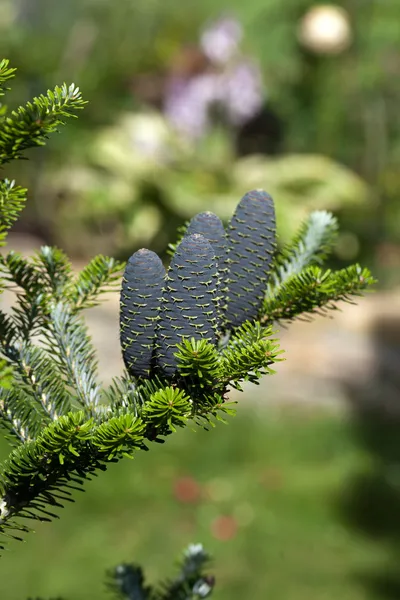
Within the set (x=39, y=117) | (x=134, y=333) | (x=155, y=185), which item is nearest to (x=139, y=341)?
(x=134, y=333)

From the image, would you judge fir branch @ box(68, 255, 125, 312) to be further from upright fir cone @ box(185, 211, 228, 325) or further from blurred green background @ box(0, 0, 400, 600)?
blurred green background @ box(0, 0, 400, 600)

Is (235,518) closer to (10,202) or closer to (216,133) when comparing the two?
(10,202)

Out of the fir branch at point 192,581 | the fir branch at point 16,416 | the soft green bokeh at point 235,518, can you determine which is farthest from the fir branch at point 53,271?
the soft green bokeh at point 235,518

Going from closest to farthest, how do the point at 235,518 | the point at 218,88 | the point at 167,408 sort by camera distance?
the point at 167,408, the point at 235,518, the point at 218,88

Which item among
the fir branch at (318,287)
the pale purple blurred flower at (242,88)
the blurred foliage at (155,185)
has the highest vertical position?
the pale purple blurred flower at (242,88)

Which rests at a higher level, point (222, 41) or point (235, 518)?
point (222, 41)

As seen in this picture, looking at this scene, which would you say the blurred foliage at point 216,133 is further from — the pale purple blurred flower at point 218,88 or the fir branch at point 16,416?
the fir branch at point 16,416
